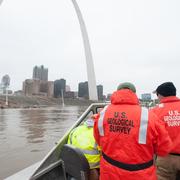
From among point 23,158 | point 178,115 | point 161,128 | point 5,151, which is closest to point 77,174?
point 161,128

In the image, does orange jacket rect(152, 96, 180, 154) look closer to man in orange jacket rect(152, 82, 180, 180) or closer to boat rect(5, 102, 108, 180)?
man in orange jacket rect(152, 82, 180, 180)

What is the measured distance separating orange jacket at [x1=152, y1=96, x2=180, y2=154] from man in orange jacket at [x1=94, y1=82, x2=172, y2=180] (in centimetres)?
52

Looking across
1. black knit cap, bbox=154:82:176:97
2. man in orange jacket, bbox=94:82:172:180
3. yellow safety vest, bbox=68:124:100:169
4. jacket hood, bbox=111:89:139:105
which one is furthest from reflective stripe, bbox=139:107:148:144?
black knit cap, bbox=154:82:176:97

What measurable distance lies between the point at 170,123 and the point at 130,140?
76 cm

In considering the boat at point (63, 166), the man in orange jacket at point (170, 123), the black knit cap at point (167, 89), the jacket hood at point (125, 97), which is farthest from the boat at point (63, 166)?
the black knit cap at point (167, 89)

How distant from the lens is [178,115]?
2.65m

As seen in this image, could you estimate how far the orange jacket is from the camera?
8.64ft

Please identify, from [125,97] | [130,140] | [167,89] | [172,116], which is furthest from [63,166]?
[167,89]

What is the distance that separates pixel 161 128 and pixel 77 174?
1.05 m

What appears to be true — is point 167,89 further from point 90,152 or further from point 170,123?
point 90,152

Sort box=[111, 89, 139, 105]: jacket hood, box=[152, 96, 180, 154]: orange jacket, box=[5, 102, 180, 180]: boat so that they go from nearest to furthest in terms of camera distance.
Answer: box=[111, 89, 139, 105]: jacket hood
box=[5, 102, 180, 180]: boat
box=[152, 96, 180, 154]: orange jacket

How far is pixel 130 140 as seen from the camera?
82.6 inches

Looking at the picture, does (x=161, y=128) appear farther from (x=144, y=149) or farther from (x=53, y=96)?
(x=53, y=96)

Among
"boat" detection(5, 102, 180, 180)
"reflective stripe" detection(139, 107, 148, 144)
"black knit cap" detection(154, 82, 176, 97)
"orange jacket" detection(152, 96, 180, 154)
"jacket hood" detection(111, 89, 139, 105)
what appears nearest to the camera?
"reflective stripe" detection(139, 107, 148, 144)
